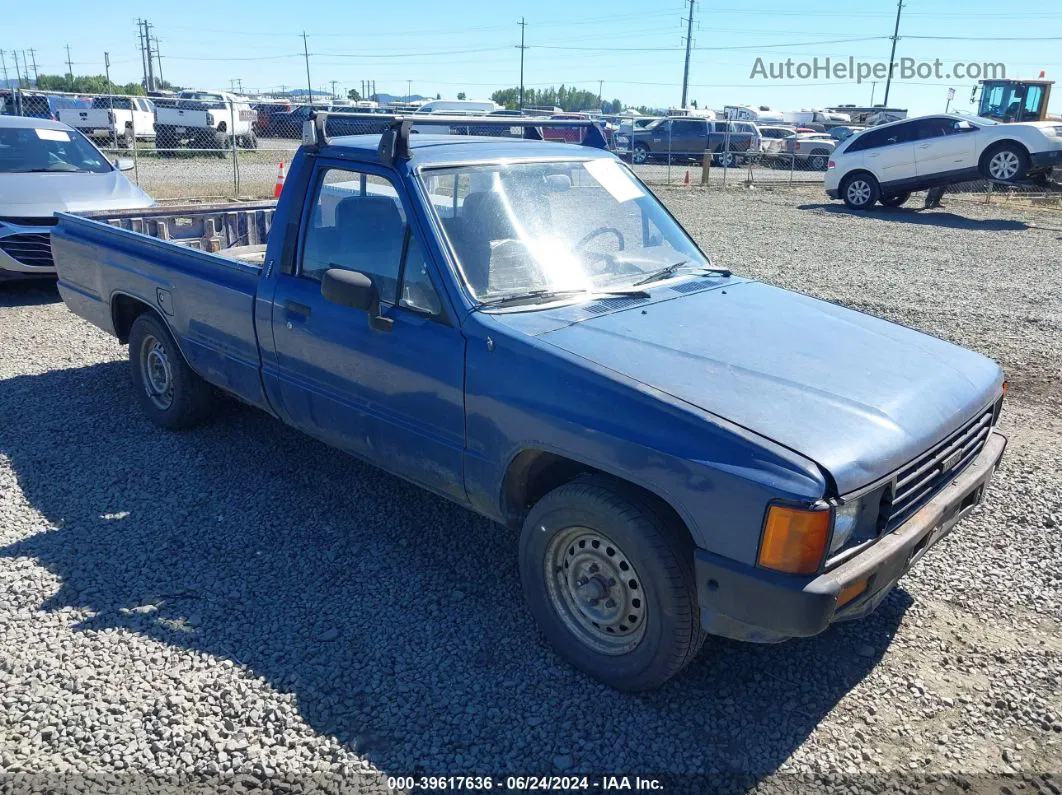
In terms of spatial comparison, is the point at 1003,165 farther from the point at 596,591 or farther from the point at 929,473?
the point at 596,591

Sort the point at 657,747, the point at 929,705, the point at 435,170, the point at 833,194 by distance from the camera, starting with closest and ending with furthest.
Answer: the point at 657,747
the point at 929,705
the point at 435,170
the point at 833,194

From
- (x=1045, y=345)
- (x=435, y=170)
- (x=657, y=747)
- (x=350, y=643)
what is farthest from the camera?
(x=1045, y=345)

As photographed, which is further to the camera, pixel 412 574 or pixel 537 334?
pixel 412 574

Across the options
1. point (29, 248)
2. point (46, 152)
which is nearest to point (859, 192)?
Answer: point (46, 152)

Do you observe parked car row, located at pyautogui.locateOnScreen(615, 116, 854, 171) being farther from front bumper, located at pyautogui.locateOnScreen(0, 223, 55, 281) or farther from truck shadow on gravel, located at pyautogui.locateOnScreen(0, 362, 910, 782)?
truck shadow on gravel, located at pyautogui.locateOnScreen(0, 362, 910, 782)

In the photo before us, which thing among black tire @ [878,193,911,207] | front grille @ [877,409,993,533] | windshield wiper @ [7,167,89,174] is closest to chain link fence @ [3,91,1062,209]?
black tire @ [878,193,911,207]

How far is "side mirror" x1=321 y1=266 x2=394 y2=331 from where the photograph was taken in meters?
3.58

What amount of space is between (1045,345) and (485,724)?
7086 millimetres

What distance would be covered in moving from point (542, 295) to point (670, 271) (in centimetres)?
87

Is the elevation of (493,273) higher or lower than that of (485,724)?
higher

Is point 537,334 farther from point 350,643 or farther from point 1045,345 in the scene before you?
point 1045,345

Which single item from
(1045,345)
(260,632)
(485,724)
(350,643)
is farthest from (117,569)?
(1045,345)

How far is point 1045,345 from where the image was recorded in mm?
7883

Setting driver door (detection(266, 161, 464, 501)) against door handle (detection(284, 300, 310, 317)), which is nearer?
driver door (detection(266, 161, 464, 501))
